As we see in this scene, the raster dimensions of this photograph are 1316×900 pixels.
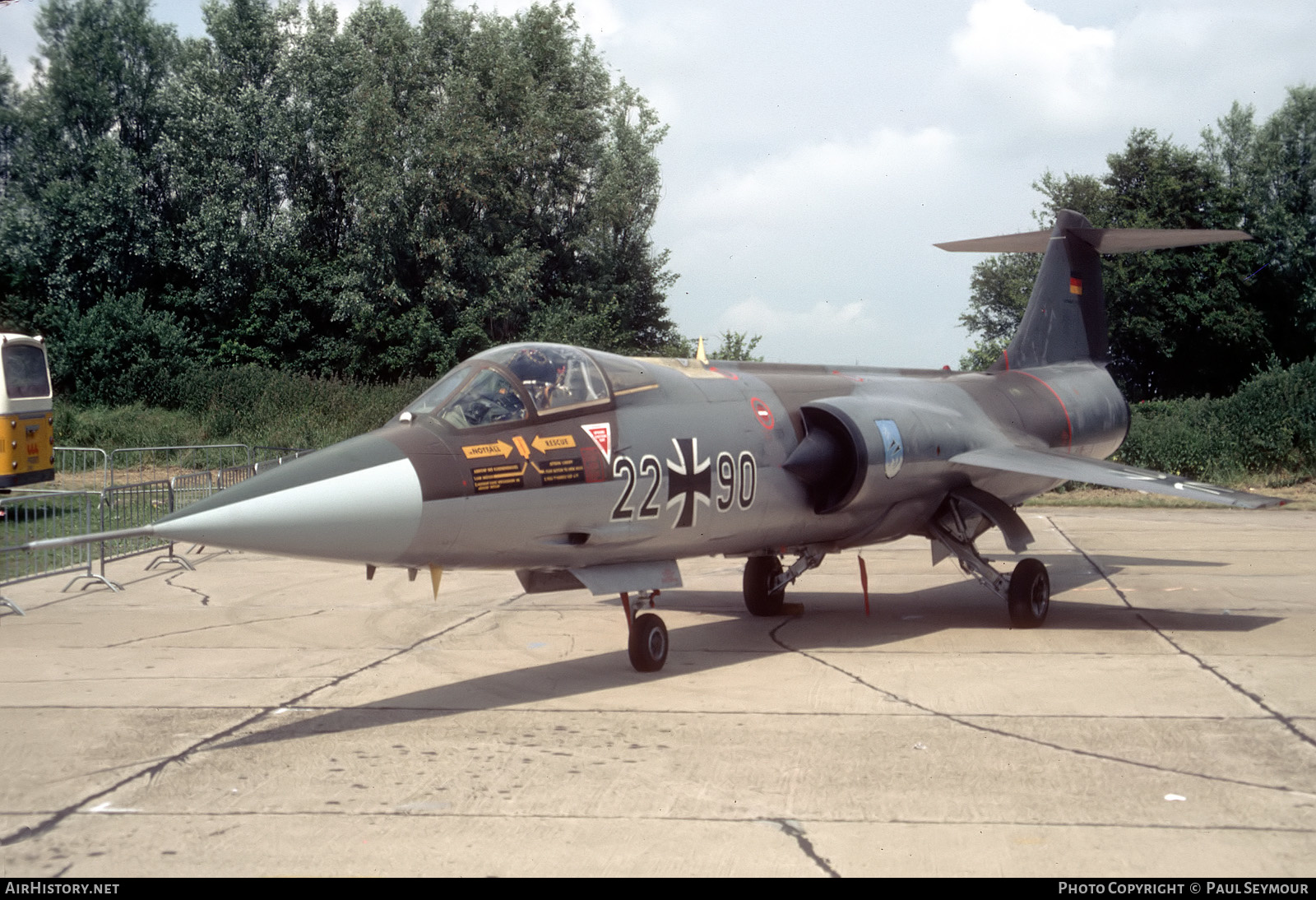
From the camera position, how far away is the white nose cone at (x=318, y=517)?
243 inches

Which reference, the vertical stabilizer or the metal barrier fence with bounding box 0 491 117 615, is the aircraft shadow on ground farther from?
the metal barrier fence with bounding box 0 491 117 615

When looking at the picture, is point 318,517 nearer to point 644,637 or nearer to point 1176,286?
point 644,637

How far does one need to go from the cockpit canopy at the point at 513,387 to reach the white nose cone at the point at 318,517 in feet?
2.37

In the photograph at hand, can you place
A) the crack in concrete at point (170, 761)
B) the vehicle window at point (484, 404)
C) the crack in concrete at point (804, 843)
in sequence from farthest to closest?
the vehicle window at point (484, 404), the crack in concrete at point (170, 761), the crack in concrete at point (804, 843)

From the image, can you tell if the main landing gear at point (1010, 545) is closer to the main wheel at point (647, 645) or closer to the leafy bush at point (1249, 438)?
the main wheel at point (647, 645)

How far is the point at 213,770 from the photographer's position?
6172mm

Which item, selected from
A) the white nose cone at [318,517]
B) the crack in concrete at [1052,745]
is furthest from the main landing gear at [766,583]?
the white nose cone at [318,517]

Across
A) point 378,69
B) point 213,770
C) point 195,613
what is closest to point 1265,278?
point 378,69

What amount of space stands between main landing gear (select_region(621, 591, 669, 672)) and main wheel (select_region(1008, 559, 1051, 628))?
379 cm

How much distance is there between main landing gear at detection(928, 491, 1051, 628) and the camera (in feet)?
34.7

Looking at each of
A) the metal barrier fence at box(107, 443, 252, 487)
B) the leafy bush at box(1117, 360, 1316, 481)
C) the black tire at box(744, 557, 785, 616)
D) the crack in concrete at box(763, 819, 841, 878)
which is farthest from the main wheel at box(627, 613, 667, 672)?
the metal barrier fence at box(107, 443, 252, 487)

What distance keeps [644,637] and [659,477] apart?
1230 millimetres

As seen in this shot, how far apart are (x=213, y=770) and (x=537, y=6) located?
1521 inches
